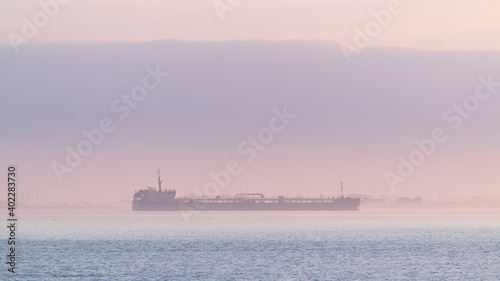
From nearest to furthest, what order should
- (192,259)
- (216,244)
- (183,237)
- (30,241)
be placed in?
(192,259) → (216,244) → (30,241) → (183,237)

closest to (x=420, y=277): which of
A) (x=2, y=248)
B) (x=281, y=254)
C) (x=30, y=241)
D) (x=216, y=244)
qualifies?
(x=281, y=254)

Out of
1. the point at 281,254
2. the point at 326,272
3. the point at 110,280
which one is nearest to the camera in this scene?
the point at 110,280

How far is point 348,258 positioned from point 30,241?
197 ft

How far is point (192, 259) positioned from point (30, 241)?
4831 cm

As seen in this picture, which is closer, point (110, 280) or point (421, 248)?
point (110, 280)

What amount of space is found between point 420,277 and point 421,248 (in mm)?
40742

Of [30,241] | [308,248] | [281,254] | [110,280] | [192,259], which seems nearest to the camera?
[110,280]

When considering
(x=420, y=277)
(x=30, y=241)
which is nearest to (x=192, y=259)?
(x=420, y=277)

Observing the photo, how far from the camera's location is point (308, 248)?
402 ft

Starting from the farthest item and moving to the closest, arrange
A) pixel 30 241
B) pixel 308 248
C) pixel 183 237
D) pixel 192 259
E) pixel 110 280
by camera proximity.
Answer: pixel 183 237
pixel 30 241
pixel 308 248
pixel 192 259
pixel 110 280

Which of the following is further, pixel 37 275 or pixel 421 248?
pixel 421 248

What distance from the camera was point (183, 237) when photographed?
153 meters

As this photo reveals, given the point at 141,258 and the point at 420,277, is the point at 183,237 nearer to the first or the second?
the point at 141,258

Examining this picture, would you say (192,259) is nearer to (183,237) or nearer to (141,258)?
(141,258)
